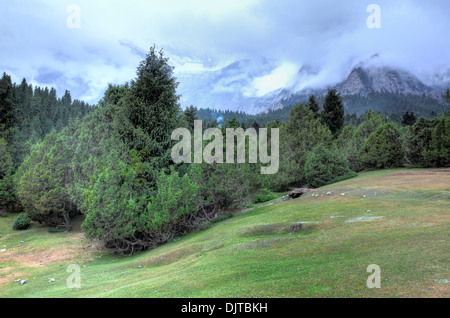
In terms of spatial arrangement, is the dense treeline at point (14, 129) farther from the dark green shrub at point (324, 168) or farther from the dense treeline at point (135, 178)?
the dark green shrub at point (324, 168)

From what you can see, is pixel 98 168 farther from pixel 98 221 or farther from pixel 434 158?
pixel 434 158

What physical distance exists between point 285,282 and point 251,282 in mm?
1030

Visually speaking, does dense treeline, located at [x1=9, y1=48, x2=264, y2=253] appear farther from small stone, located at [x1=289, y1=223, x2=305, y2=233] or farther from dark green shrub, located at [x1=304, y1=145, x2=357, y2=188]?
Result: dark green shrub, located at [x1=304, y1=145, x2=357, y2=188]

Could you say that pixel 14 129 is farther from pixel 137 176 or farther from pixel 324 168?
pixel 324 168

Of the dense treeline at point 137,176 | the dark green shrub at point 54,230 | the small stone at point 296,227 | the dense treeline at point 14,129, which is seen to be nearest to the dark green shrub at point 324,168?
the dense treeline at point 137,176

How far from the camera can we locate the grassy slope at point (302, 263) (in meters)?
6.83

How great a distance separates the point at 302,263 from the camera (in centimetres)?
877

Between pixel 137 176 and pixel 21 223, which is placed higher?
pixel 137 176

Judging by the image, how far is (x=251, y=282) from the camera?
7730mm

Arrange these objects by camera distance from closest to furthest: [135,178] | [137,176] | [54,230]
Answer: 1. [135,178]
2. [137,176]
3. [54,230]

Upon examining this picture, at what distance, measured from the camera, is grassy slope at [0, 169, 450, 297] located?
22.4ft

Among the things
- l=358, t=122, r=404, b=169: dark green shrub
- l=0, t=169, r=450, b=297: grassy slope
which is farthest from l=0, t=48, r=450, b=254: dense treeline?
l=358, t=122, r=404, b=169: dark green shrub

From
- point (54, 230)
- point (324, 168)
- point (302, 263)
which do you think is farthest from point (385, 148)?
point (54, 230)

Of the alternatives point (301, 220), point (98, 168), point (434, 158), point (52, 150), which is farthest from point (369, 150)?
point (52, 150)
